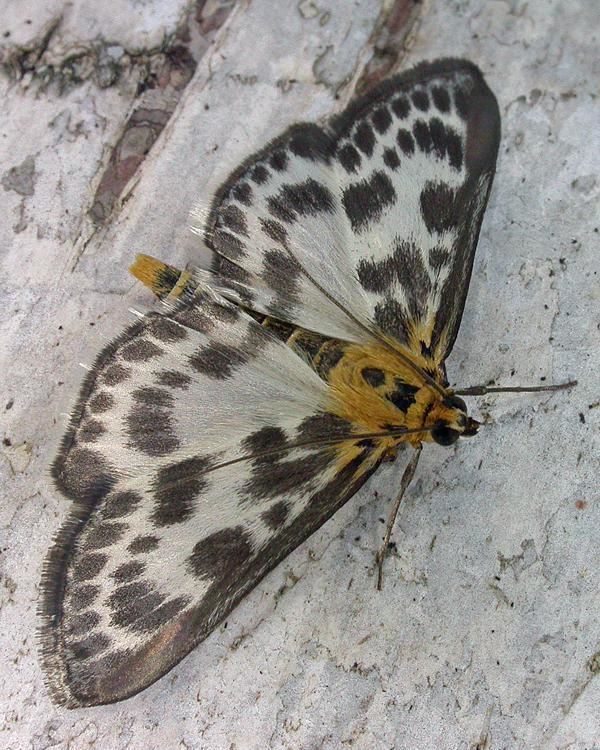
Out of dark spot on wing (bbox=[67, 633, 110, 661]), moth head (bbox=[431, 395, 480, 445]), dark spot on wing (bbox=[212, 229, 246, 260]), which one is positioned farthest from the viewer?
dark spot on wing (bbox=[212, 229, 246, 260])

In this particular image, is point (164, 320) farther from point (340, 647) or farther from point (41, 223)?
point (340, 647)

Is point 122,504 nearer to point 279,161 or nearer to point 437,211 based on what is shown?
point 279,161

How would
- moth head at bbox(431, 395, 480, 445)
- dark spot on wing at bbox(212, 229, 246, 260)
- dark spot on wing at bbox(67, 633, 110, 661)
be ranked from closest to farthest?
dark spot on wing at bbox(67, 633, 110, 661) → moth head at bbox(431, 395, 480, 445) → dark spot on wing at bbox(212, 229, 246, 260)

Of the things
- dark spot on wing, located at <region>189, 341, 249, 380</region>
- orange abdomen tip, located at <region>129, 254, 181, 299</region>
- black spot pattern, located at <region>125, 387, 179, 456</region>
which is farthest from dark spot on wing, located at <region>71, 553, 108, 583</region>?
orange abdomen tip, located at <region>129, 254, 181, 299</region>

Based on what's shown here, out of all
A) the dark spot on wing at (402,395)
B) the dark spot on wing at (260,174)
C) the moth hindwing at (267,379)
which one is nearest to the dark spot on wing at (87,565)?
the moth hindwing at (267,379)

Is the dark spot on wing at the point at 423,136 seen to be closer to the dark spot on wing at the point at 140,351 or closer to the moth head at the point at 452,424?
the moth head at the point at 452,424

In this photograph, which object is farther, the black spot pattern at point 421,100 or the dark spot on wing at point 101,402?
the black spot pattern at point 421,100

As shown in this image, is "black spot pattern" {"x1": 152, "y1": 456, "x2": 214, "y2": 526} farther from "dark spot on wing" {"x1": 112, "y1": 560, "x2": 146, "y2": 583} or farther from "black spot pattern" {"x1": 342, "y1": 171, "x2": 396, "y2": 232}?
"black spot pattern" {"x1": 342, "y1": 171, "x2": 396, "y2": 232}
